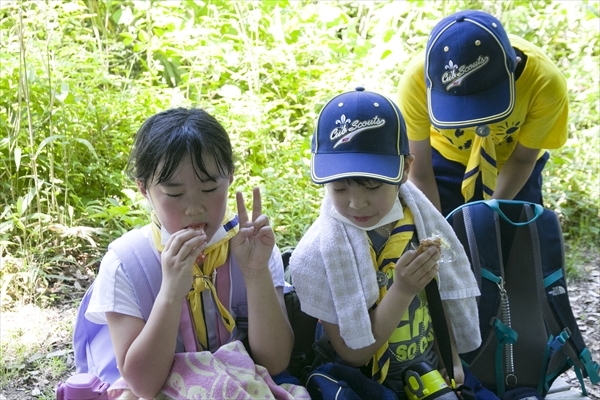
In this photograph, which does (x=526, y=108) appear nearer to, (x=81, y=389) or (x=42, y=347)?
(x=81, y=389)

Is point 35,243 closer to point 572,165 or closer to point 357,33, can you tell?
point 357,33

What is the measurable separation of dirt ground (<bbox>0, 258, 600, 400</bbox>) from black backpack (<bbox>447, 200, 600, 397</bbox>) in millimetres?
1002

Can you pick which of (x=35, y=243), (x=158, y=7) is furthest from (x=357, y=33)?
(x=35, y=243)

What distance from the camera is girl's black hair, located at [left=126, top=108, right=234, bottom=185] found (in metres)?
1.91

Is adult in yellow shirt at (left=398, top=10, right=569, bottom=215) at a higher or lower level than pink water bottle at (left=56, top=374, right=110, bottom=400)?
higher

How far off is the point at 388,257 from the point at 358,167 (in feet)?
1.01

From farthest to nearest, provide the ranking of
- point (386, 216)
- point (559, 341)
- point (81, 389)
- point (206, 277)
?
1. point (559, 341)
2. point (386, 216)
3. point (206, 277)
4. point (81, 389)

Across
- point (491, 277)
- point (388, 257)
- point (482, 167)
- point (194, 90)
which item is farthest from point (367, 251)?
point (194, 90)

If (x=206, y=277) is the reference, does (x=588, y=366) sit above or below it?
below

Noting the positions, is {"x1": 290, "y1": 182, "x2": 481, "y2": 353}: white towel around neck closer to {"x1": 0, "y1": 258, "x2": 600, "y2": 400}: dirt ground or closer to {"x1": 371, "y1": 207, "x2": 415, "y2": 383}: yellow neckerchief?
{"x1": 371, "y1": 207, "x2": 415, "y2": 383}: yellow neckerchief

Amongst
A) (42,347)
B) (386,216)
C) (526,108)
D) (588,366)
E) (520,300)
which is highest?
(526,108)

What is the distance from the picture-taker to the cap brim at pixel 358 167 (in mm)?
1996

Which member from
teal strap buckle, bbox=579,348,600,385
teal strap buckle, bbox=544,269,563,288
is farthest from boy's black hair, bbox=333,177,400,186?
teal strap buckle, bbox=579,348,600,385

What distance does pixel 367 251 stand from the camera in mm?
2090
